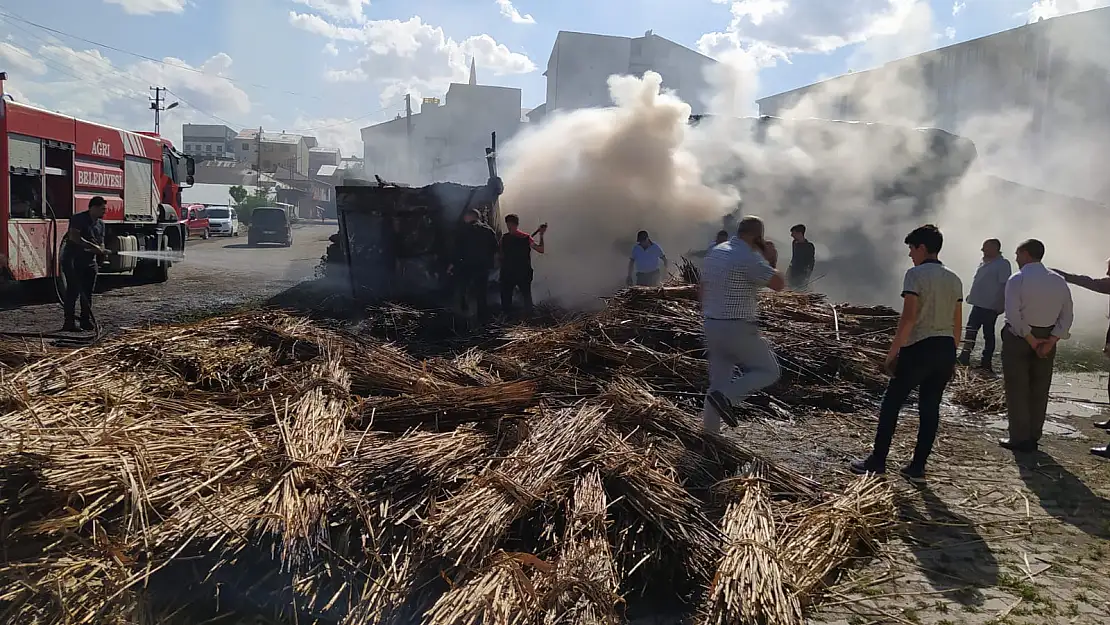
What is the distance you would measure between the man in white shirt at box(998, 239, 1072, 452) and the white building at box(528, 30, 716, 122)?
3787cm

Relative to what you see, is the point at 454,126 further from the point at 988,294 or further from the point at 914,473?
the point at 914,473

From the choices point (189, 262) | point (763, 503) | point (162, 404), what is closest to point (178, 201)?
point (189, 262)

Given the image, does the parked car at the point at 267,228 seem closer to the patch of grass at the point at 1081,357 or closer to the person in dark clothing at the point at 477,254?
the person in dark clothing at the point at 477,254

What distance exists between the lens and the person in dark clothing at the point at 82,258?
28.1ft

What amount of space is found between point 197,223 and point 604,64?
2743 centimetres

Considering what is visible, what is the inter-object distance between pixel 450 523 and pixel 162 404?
8.26 ft

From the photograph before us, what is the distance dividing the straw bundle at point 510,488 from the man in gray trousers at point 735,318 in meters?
1.16

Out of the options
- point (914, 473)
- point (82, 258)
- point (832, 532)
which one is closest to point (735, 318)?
point (914, 473)

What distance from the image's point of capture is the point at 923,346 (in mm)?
4777

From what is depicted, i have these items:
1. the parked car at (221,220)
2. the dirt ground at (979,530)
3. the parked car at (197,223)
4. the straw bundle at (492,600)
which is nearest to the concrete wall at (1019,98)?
the dirt ground at (979,530)

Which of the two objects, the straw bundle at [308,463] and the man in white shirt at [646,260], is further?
the man in white shirt at [646,260]

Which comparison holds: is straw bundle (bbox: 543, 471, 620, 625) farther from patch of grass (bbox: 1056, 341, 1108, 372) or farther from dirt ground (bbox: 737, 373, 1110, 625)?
patch of grass (bbox: 1056, 341, 1108, 372)

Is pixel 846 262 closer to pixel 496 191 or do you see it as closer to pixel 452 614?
pixel 496 191

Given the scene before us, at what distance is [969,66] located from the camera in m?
24.9
